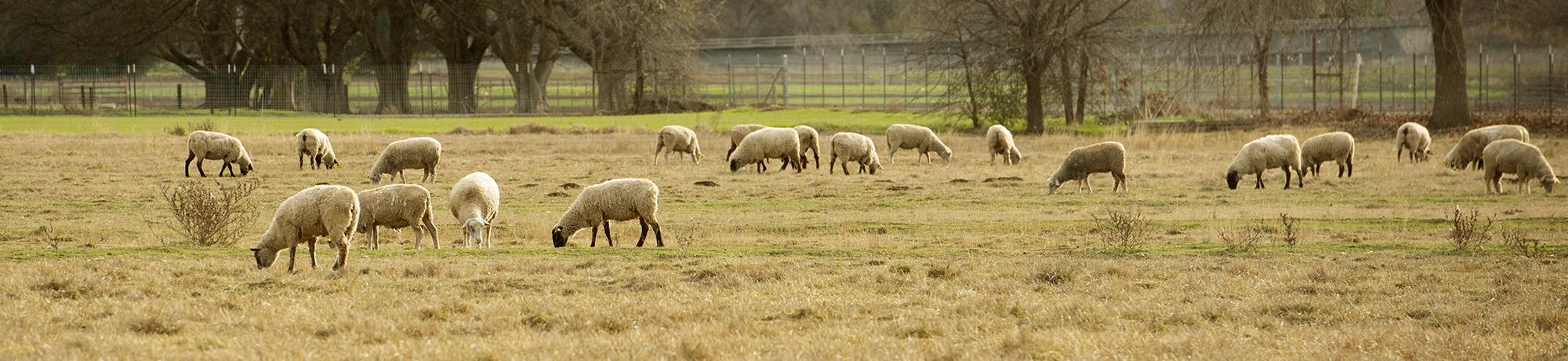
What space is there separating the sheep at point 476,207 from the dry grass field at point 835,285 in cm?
51

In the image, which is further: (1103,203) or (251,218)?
(1103,203)

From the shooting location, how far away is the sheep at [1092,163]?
2289cm

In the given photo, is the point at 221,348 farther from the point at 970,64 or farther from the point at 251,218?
the point at 970,64

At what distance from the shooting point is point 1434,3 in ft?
121

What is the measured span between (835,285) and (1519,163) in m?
14.5

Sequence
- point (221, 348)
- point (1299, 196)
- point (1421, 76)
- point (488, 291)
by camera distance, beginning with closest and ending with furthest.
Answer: point (221, 348), point (488, 291), point (1299, 196), point (1421, 76)

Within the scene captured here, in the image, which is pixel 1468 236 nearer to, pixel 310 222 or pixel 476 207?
pixel 476 207

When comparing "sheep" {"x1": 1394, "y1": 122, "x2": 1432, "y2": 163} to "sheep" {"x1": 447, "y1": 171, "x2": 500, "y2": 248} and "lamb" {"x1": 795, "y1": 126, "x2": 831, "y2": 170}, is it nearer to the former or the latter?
"lamb" {"x1": 795, "y1": 126, "x2": 831, "y2": 170}

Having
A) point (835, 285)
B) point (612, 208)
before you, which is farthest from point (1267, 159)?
point (835, 285)

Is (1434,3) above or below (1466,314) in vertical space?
above

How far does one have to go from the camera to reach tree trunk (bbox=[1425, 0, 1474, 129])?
1489 inches

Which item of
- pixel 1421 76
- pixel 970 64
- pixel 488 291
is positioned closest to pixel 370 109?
pixel 970 64

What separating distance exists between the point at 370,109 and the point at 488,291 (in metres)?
48.8

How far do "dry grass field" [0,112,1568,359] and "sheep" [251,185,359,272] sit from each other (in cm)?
27
